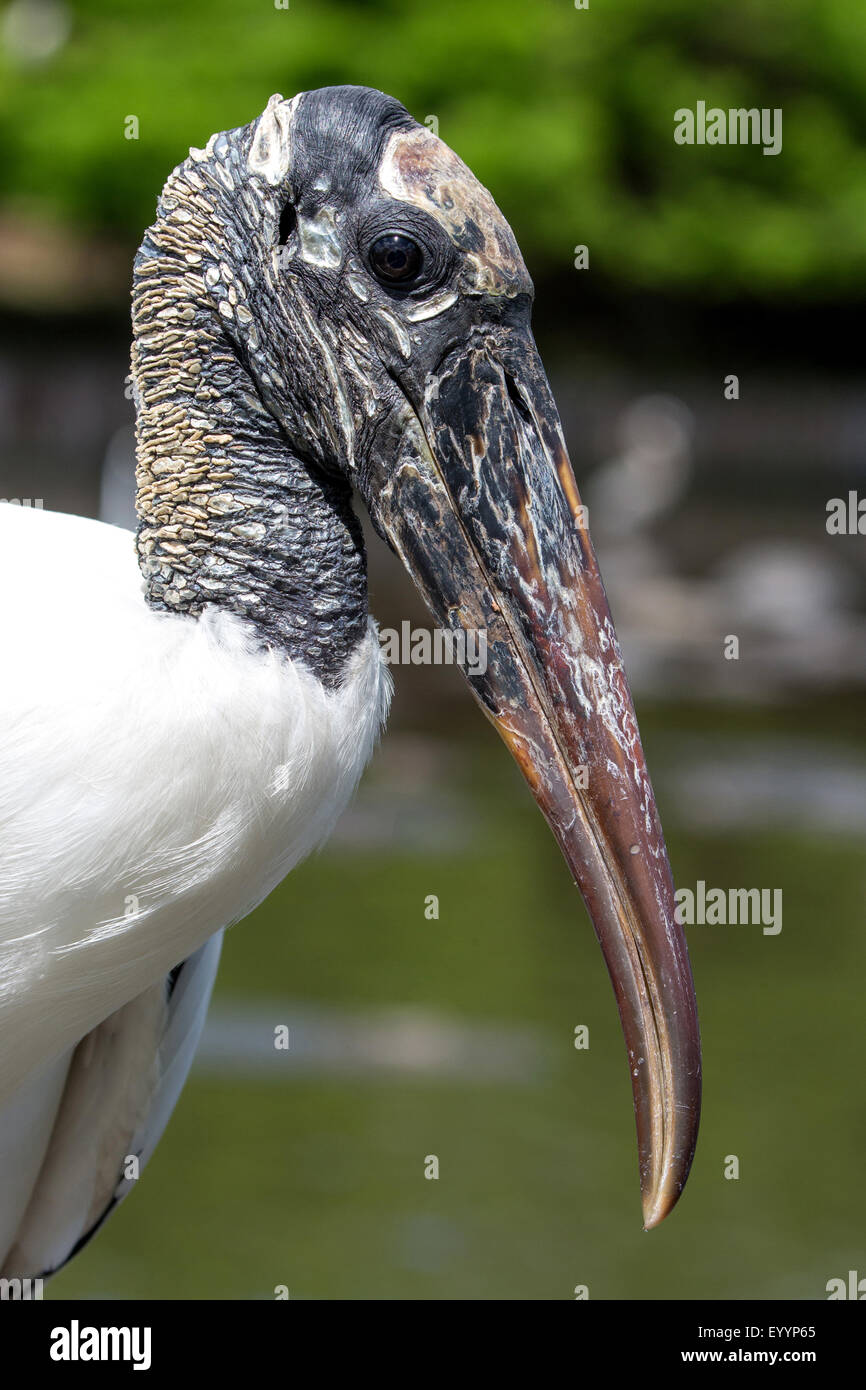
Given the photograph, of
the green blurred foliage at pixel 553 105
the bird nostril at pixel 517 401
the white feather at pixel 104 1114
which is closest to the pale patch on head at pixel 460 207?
the bird nostril at pixel 517 401

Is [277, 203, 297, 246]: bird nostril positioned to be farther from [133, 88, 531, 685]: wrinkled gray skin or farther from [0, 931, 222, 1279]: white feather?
A: [0, 931, 222, 1279]: white feather

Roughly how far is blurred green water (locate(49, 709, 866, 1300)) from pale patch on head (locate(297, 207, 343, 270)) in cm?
356

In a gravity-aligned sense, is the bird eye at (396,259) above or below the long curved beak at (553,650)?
above

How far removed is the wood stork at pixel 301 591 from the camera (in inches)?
83.7

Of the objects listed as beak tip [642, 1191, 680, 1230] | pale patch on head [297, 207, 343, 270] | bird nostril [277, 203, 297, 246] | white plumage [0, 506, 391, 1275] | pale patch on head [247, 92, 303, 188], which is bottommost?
beak tip [642, 1191, 680, 1230]

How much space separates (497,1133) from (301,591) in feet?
13.5

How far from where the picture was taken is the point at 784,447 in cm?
1923

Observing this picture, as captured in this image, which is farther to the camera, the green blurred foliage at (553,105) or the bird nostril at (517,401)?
the green blurred foliage at (553,105)

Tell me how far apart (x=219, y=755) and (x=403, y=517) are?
37 centimetres

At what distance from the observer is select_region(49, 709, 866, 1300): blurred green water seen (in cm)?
529

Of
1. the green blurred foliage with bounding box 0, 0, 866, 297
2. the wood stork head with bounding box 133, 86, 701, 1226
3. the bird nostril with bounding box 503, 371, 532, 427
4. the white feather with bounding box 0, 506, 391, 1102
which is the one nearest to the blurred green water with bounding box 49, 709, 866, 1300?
the white feather with bounding box 0, 506, 391, 1102

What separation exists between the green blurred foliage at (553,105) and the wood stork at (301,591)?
16.5 meters

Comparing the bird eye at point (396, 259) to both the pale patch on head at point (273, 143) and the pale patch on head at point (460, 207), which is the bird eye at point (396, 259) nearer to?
the pale patch on head at point (460, 207)

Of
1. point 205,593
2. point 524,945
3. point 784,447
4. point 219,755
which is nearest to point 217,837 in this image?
point 219,755
